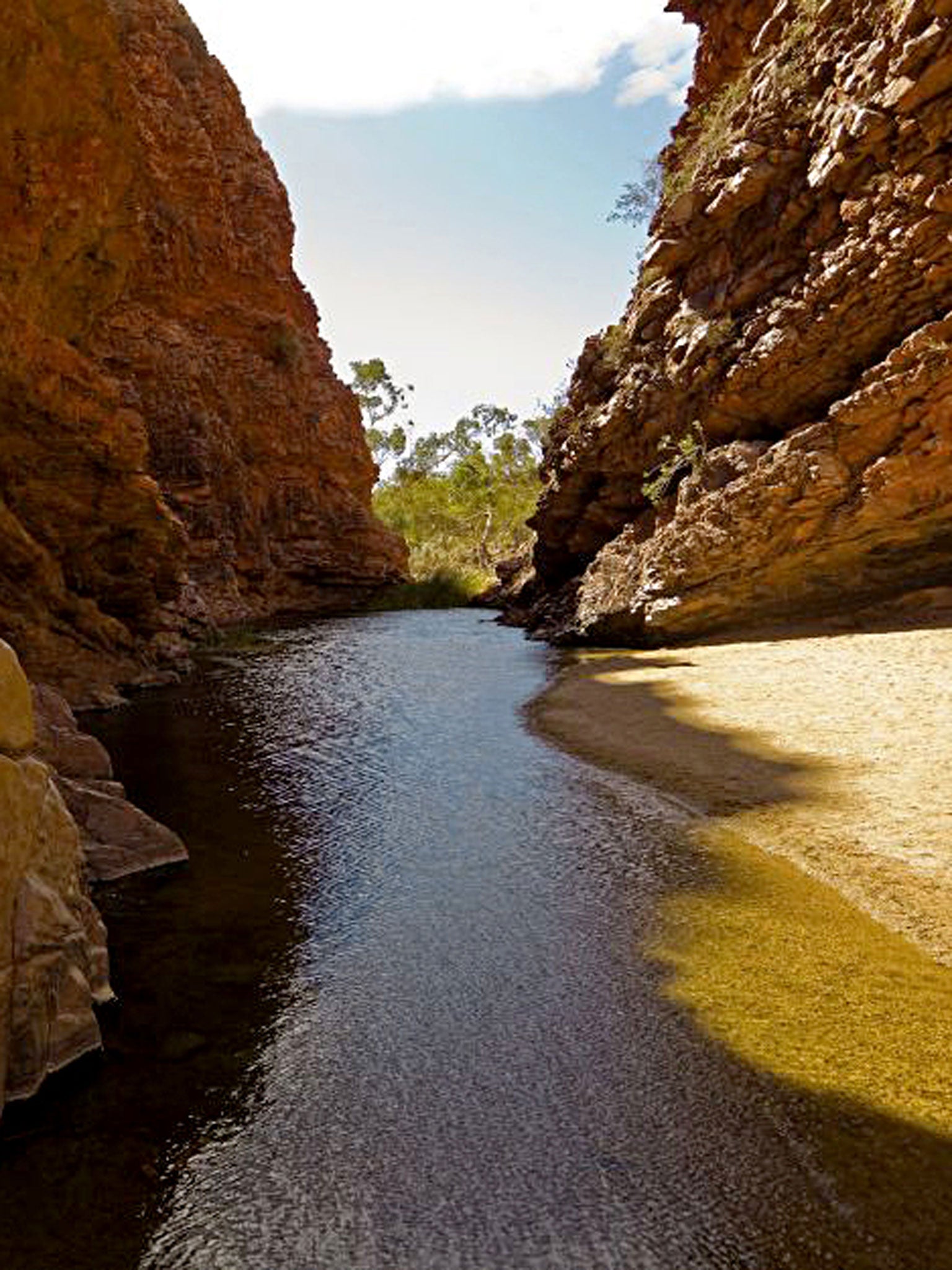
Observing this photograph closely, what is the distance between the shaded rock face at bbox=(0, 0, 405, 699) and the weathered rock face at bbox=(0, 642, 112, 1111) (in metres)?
13.7

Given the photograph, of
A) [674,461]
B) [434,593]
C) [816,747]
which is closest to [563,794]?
[816,747]

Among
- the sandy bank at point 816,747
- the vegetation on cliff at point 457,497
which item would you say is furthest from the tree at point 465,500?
the sandy bank at point 816,747

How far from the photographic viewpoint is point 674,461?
26.2m

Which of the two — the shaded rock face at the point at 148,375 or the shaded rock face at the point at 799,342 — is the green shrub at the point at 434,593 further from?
the shaded rock face at the point at 799,342

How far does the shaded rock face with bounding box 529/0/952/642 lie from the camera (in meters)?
18.9

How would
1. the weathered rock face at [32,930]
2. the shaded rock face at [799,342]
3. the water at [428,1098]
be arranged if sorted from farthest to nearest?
the shaded rock face at [799,342] → the weathered rock face at [32,930] → the water at [428,1098]

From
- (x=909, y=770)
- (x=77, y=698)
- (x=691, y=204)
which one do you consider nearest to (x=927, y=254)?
(x=691, y=204)

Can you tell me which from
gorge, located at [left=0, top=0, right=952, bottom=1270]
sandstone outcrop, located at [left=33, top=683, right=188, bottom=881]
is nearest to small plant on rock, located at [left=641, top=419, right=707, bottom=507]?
gorge, located at [left=0, top=0, right=952, bottom=1270]

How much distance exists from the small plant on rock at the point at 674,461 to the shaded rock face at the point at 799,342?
12.3 inches

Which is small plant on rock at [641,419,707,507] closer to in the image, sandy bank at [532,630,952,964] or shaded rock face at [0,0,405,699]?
sandy bank at [532,630,952,964]

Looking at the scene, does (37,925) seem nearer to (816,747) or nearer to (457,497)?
(816,747)

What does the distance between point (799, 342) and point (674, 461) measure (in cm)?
569

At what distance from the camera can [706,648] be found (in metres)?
21.8

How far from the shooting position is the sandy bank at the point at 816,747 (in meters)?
7.55
